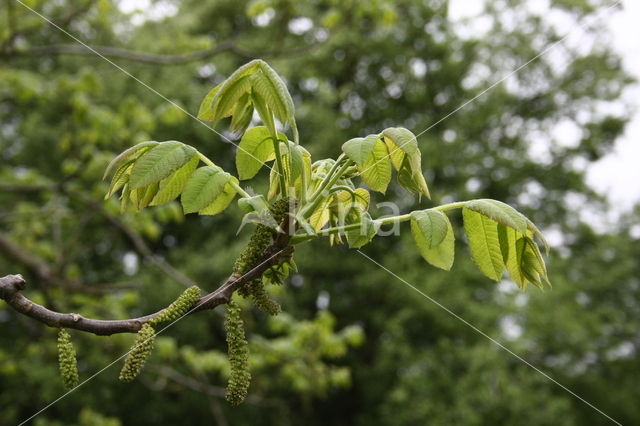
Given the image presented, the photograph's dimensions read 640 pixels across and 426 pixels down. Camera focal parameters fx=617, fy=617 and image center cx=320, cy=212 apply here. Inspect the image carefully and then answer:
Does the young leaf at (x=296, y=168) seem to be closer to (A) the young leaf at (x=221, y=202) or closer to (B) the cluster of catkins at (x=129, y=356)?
(A) the young leaf at (x=221, y=202)

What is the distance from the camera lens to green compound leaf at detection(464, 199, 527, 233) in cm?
104

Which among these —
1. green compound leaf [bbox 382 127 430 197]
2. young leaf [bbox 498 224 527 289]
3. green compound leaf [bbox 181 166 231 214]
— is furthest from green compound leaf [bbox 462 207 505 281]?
green compound leaf [bbox 181 166 231 214]

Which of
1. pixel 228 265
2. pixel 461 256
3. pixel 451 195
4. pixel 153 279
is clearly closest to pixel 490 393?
pixel 461 256

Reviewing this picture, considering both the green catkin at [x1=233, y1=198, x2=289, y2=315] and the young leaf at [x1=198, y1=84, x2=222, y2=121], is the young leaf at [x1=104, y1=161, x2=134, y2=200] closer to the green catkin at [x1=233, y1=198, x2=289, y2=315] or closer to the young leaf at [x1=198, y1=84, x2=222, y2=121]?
the young leaf at [x1=198, y1=84, x2=222, y2=121]

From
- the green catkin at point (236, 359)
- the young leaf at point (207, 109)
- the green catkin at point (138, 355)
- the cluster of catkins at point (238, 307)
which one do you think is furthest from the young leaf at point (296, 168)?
the green catkin at point (138, 355)

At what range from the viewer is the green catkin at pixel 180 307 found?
0.90m

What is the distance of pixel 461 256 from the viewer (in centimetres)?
962

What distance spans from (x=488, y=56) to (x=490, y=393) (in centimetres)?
641

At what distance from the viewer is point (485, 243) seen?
3.91ft

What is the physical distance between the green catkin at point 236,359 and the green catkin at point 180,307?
0.06 meters

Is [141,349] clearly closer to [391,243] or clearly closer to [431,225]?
[431,225]

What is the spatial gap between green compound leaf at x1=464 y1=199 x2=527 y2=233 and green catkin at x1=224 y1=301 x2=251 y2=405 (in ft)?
1.50

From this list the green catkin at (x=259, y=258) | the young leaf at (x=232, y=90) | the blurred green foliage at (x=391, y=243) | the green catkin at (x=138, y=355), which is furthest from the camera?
the blurred green foliage at (x=391, y=243)

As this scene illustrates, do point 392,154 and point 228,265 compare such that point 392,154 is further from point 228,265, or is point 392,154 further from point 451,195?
point 451,195
